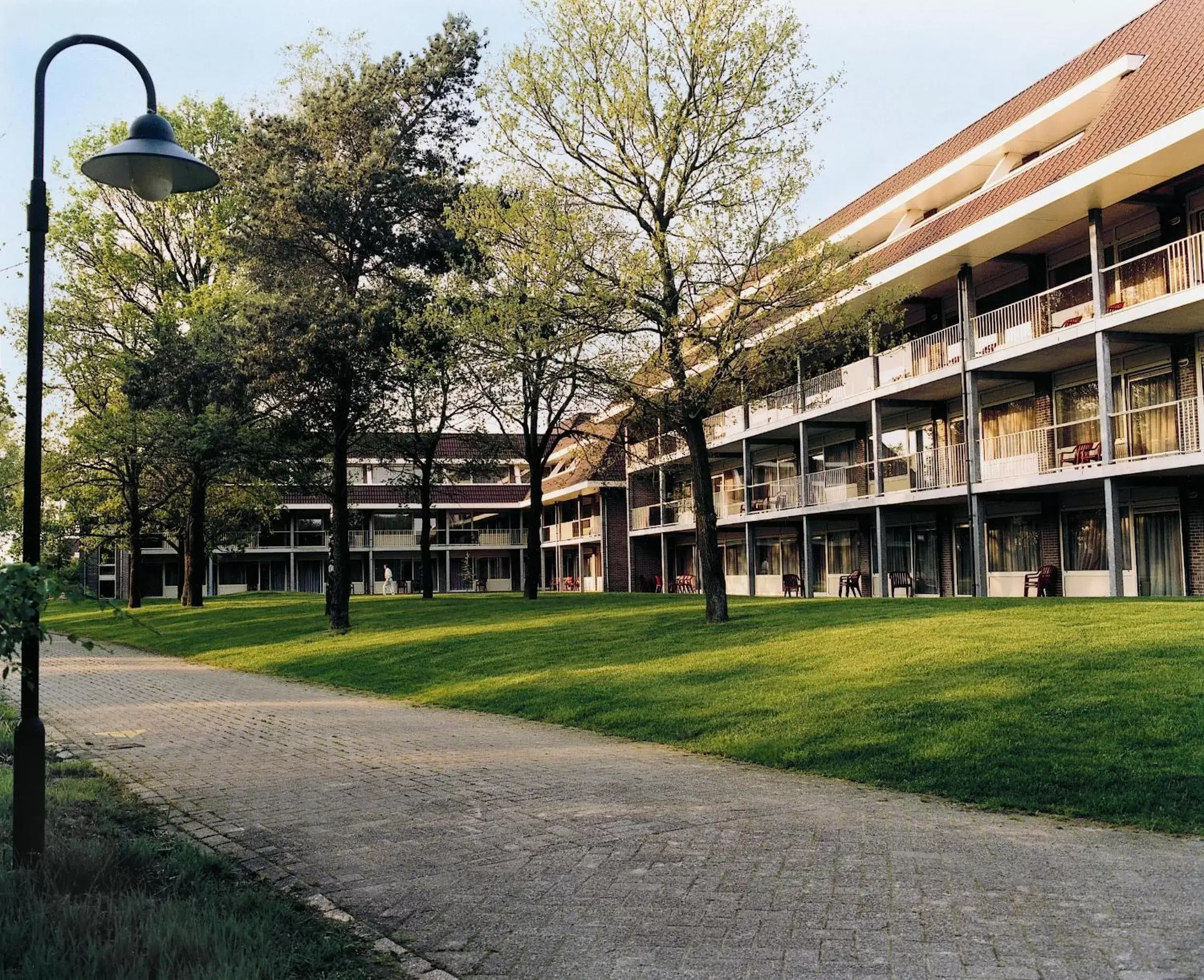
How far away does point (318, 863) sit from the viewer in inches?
234

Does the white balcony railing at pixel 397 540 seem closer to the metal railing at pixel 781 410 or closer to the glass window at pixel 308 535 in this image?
the glass window at pixel 308 535

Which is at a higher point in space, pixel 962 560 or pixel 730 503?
pixel 730 503

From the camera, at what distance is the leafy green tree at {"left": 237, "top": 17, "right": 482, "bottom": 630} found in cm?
2233

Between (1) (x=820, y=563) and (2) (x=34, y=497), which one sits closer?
(2) (x=34, y=497)

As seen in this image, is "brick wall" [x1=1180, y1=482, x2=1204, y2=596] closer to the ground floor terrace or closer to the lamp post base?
the ground floor terrace

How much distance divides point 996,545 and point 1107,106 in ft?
34.3

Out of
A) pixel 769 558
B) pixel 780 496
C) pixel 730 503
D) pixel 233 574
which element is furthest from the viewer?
pixel 233 574

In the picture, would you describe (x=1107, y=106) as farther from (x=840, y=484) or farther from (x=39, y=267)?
(x=39, y=267)

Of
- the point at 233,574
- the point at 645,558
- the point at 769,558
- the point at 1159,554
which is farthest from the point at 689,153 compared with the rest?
the point at 233,574

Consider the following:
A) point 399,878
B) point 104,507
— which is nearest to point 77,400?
point 104,507

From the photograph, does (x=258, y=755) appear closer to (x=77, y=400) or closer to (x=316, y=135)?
(x=316, y=135)

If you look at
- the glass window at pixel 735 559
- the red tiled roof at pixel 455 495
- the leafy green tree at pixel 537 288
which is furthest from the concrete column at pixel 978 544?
the red tiled roof at pixel 455 495

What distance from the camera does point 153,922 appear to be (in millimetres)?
4535

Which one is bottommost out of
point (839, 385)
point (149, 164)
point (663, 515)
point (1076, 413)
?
point (663, 515)
